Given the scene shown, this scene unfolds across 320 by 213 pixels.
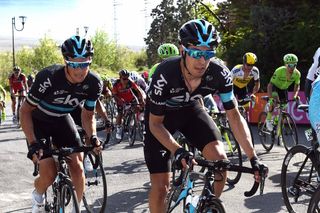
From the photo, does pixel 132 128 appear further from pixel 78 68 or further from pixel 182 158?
pixel 182 158

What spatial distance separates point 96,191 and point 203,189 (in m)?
2.83

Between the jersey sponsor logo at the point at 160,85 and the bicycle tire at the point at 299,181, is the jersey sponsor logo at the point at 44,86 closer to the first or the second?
the jersey sponsor logo at the point at 160,85

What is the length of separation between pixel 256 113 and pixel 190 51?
11779 millimetres

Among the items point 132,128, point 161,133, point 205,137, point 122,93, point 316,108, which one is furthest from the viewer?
point 122,93

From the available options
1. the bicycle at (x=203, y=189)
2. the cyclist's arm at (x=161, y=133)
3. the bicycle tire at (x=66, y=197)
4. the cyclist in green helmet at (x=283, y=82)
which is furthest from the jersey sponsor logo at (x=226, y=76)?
the cyclist in green helmet at (x=283, y=82)

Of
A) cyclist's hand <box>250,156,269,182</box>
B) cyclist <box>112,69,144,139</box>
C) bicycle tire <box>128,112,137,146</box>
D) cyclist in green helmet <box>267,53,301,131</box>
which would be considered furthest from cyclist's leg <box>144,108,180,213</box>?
cyclist <box>112,69,144,139</box>

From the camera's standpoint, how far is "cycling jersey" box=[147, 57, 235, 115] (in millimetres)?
3979

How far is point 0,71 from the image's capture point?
5475cm

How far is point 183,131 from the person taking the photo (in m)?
4.67

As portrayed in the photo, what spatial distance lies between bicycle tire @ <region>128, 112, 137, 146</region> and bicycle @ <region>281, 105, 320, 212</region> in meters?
6.38

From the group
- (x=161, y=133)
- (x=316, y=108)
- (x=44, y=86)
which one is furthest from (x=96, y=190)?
(x=316, y=108)

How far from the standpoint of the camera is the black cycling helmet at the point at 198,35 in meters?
3.75

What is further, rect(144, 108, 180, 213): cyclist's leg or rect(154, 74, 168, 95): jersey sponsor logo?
rect(144, 108, 180, 213): cyclist's leg

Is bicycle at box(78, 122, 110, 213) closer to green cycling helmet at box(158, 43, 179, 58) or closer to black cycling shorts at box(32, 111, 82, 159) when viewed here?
black cycling shorts at box(32, 111, 82, 159)
